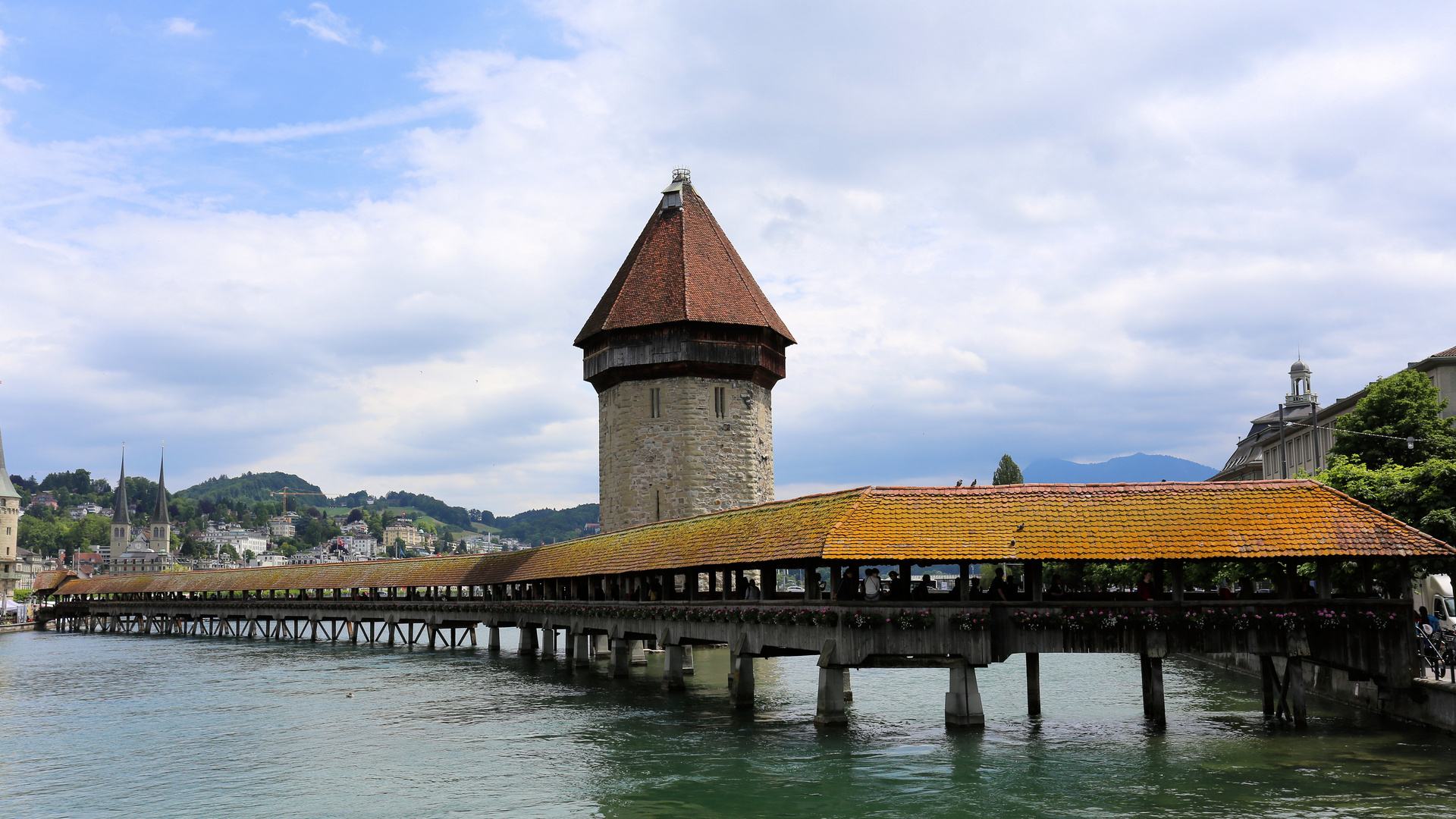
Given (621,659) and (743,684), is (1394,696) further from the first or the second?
(621,659)

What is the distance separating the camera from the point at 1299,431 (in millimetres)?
61406

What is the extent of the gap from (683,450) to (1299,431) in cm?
3734

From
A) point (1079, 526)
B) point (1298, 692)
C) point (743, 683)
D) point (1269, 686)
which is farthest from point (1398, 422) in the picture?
point (743, 683)

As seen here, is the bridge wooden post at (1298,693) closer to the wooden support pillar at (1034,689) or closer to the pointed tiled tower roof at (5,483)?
the wooden support pillar at (1034,689)

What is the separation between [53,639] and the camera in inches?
2608

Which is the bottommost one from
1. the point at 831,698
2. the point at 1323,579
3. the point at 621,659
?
the point at 621,659

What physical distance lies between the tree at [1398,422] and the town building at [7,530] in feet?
325

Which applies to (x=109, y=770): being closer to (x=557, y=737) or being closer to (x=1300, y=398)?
(x=557, y=737)

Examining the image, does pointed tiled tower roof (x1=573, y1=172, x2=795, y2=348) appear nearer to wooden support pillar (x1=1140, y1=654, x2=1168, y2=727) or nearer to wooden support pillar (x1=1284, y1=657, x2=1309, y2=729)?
wooden support pillar (x1=1140, y1=654, x2=1168, y2=727)

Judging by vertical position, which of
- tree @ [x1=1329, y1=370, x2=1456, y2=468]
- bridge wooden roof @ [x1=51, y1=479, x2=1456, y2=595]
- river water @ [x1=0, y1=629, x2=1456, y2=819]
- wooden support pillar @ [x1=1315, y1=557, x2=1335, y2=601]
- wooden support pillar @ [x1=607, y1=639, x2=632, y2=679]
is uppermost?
tree @ [x1=1329, y1=370, x2=1456, y2=468]

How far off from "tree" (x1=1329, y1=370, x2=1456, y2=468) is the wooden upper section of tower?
1918 centimetres

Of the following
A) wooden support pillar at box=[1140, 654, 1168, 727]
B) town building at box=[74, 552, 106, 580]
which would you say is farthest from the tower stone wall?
town building at box=[74, 552, 106, 580]

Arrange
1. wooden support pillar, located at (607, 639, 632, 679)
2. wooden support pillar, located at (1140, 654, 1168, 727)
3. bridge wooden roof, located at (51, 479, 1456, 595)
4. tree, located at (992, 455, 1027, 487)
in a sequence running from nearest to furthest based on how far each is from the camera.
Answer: bridge wooden roof, located at (51, 479, 1456, 595) → wooden support pillar, located at (1140, 654, 1168, 727) → wooden support pillar, located at (607, 639, 632, 679) → tree, located at (992, 455, 1027, 487)

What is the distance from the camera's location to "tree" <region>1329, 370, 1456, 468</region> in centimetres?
3312
